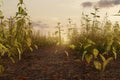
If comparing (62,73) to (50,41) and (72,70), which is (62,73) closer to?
(72,70)

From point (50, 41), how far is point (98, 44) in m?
3.57

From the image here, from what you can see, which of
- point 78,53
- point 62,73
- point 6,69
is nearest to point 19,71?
point 6,69

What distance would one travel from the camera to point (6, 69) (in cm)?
521

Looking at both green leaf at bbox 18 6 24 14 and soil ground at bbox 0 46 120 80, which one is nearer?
soil ground at bbox 0 46 120 80

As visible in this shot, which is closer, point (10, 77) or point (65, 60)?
point (10, 77)

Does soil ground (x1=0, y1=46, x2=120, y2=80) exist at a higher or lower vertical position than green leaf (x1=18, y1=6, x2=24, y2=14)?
lower

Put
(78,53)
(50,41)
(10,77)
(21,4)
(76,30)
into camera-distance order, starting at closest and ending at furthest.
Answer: (10,77) → (21,4) → (78,53) → (76,30) → (50,41)

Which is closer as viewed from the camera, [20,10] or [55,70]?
[55,70]

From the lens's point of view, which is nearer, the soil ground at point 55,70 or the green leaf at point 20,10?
the soil ground at point 55,70

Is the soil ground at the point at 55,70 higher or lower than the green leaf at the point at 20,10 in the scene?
lower

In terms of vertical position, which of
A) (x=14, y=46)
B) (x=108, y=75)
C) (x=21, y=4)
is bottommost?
(x=108, y=75)

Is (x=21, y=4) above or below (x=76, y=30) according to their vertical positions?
above

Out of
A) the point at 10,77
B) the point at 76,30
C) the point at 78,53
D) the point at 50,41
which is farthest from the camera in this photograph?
the point at 50,41

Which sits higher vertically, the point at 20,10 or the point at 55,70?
the point at 20,10
